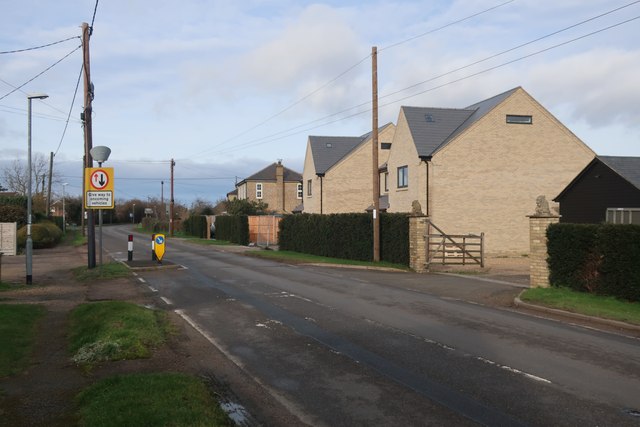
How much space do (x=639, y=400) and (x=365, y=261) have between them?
20.4m

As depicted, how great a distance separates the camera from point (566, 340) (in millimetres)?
9367

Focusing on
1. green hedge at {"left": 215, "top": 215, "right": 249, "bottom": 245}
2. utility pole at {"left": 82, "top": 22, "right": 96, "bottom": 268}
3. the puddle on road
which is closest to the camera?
the puddle on road

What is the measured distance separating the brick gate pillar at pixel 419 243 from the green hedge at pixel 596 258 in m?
7.61

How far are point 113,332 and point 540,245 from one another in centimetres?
1147

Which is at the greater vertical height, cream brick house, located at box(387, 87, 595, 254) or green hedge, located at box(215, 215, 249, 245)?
cream brick house, located at box(387, 87, 595, 254)

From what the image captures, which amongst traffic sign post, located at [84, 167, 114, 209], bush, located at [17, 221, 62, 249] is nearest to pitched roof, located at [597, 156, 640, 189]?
traffic sign post, located at [84, 167, 114, 209]

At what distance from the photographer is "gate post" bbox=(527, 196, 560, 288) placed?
15266 mm

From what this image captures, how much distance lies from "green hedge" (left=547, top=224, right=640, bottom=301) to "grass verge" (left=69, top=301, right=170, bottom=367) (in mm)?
9848

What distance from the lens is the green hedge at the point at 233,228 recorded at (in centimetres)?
4388

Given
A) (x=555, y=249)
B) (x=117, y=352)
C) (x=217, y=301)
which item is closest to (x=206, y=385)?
(x=117, y=352)

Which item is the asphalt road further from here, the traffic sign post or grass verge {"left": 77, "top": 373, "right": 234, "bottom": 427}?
the traffic sign post

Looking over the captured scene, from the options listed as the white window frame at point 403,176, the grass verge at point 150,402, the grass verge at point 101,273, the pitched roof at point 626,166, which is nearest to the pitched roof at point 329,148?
the white window frame at point 403,176

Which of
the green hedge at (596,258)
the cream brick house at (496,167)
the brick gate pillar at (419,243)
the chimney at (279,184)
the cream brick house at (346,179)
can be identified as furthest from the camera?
the chimney at (279,184)

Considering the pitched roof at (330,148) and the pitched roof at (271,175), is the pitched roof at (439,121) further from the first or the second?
the pitched roof at (271,175)
